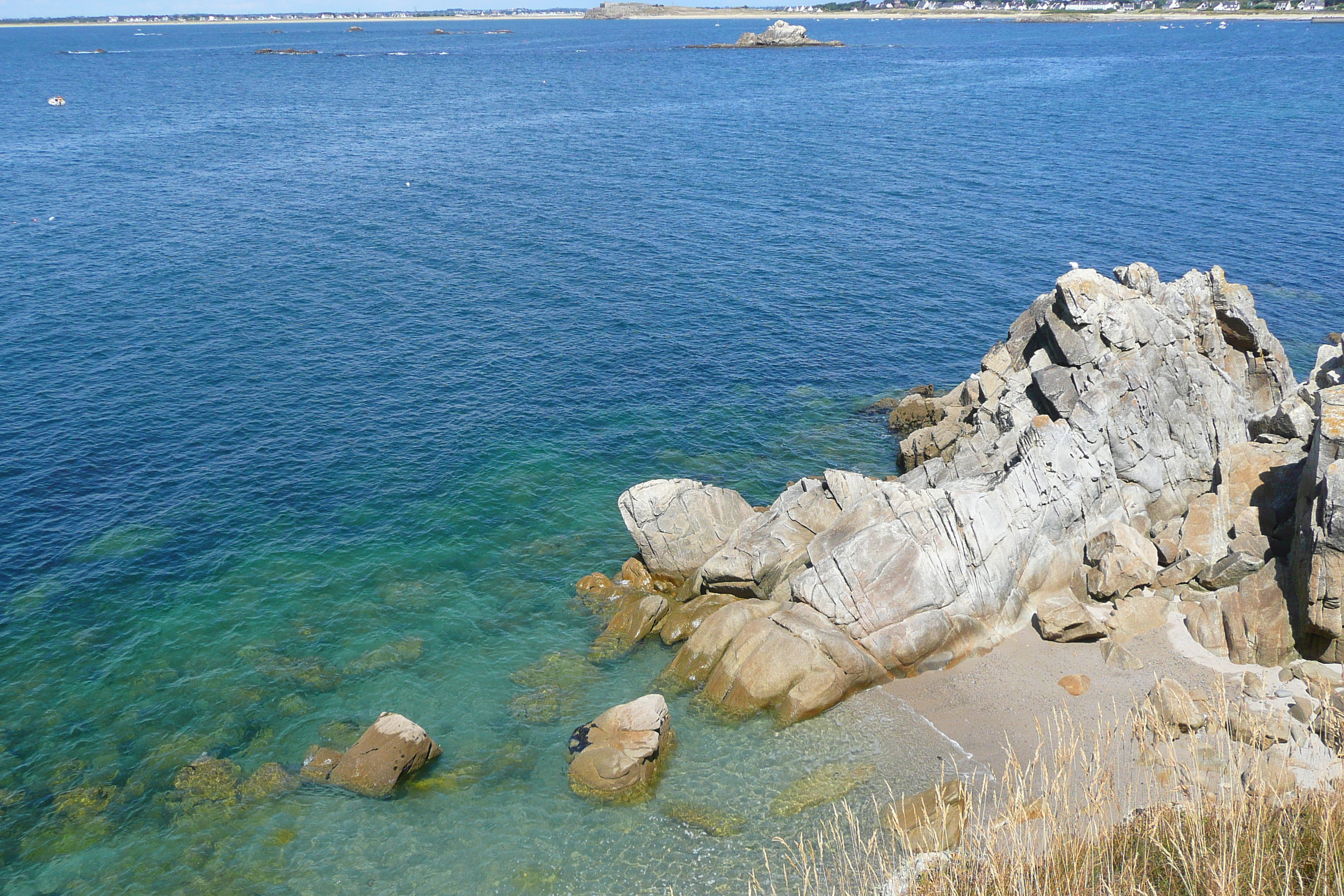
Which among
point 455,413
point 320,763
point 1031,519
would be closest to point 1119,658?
point 1031,519

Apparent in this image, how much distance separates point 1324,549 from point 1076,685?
976 centimetres

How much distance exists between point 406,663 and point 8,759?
1467cm

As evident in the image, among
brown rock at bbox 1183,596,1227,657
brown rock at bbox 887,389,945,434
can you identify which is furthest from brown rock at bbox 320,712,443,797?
brown rock at bbox 887,389,945,434

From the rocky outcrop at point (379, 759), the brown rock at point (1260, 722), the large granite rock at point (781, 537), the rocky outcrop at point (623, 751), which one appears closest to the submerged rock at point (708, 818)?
the rocky outcrop at point (623, 751)

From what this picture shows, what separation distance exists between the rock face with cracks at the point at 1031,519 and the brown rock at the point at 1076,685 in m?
2.16

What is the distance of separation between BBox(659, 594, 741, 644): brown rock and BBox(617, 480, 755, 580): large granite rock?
1928mm

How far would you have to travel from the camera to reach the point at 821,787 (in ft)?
102

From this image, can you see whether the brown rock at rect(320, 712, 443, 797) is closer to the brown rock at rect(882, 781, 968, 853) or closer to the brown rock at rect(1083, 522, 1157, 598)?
the brown rock at rect(882, 781, 968, 853)

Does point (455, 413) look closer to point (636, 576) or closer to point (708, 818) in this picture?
point (636, 576)

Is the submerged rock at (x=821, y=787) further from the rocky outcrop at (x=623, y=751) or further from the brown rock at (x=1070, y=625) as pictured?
the brown rock at (x=1070, y=625)

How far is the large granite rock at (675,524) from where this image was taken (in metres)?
42.2

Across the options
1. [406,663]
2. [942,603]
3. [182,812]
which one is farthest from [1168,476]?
[182,812]

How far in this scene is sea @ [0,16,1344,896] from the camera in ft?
102

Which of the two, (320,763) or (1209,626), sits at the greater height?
(1209,626)
